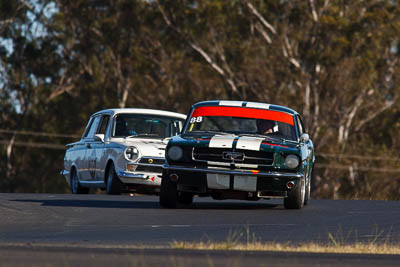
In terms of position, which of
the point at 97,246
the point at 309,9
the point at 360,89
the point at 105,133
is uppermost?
the point at 309,9

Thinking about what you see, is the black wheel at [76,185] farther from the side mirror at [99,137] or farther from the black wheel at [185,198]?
the black wheel at [185,198]

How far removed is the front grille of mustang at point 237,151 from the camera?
13.7 metres

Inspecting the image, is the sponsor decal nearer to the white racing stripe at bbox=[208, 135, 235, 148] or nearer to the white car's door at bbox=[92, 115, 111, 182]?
the white racing stripe at bbox=[208, 135, 235, 148]

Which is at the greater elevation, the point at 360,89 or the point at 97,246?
the point at 360,89

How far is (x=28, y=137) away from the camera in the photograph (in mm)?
55344

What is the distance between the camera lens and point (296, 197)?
46.7 feet

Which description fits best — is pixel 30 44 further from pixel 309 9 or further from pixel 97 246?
pixel 97 246

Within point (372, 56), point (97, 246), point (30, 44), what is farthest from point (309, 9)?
point (97, 246)

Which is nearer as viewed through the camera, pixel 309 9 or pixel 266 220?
pixel 266 220

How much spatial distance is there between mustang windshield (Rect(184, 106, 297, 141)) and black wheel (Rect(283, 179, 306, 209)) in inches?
33.4

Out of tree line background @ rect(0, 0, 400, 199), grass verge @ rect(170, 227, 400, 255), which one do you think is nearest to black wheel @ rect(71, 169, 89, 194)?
grass verge @ rect(170, 227, 400, 255)

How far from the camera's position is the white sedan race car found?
17.9 metres

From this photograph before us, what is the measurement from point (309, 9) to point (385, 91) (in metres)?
5.64

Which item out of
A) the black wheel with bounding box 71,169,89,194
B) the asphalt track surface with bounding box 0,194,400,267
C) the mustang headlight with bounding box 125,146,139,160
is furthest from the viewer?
the black wheel with bounding box 71,169,89,194
